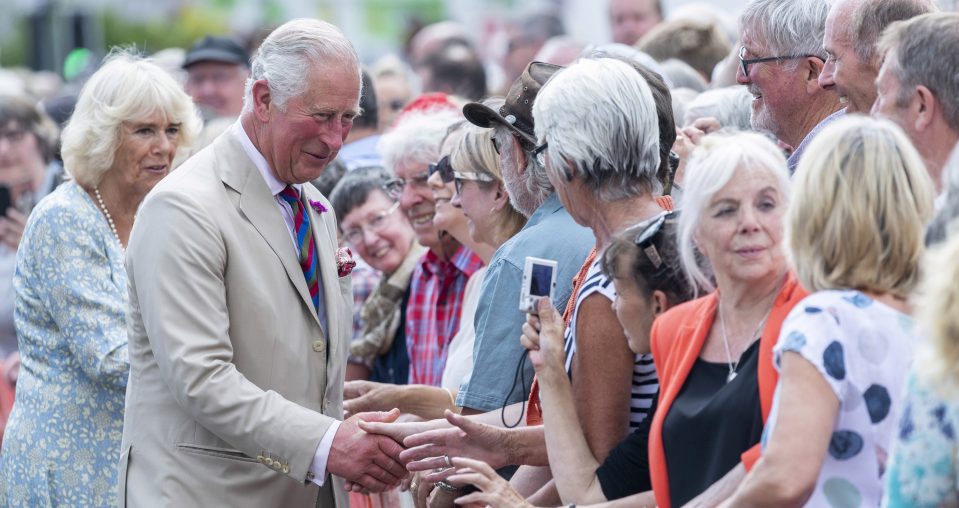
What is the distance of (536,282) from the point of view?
11.7ft

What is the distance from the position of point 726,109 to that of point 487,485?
93.1 inches

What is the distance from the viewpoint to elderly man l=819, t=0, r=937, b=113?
155 inches

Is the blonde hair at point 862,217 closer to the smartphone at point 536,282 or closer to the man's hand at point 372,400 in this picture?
the smartphone at point 536,282

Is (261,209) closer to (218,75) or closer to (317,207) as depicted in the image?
(317,207)

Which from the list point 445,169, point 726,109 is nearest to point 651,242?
point 445,169

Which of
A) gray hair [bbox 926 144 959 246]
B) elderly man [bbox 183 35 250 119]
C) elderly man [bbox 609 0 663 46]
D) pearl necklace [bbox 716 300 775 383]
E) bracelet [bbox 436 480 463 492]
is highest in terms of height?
gray hair [bbox 926 144 959 246]

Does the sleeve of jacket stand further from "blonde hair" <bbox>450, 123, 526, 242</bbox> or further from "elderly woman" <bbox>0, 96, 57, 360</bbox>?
"elderly woman" <bbox>0, 96, 57, 360</bbox>

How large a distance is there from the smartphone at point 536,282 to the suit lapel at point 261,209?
711 millimetres

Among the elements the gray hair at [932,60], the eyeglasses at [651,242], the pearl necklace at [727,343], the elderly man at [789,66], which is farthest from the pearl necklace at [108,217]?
the gray hair at [932,60]

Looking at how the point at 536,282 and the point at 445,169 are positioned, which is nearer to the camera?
the point at 536,282

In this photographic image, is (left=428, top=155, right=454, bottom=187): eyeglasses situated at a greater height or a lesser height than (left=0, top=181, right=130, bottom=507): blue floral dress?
greater

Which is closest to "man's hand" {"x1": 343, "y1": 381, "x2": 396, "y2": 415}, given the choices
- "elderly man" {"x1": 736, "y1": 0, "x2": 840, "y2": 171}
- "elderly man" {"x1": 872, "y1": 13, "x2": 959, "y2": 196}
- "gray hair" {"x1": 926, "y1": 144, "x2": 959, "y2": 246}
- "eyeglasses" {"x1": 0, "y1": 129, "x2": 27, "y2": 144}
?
"elderly man" {"x1": 736, "y1": 0, "x2": 840, "y2": 171}

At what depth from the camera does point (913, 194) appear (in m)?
2.65

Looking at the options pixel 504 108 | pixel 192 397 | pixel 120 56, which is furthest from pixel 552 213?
pixel 120 56
